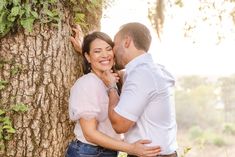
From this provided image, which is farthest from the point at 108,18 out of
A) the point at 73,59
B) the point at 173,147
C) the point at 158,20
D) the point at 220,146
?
the point at 220,146

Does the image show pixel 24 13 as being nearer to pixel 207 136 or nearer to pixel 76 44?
pixel 76 44

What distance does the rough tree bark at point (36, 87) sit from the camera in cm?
389

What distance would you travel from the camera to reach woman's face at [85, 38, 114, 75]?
3814mm

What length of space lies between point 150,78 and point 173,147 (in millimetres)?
610

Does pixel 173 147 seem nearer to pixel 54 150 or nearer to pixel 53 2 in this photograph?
pixel 54 150

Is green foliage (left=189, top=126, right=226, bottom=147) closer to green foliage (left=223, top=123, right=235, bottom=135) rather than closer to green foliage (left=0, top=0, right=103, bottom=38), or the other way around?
green foliage (left=223, top=123, right=235, bottom=135)

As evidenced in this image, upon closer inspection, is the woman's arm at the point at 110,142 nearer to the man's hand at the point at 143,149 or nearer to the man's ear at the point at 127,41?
the man's hand at the point at 143,149

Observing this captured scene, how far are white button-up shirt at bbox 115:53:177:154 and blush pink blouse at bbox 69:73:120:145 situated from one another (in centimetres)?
Result: 23

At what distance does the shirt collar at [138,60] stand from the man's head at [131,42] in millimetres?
73

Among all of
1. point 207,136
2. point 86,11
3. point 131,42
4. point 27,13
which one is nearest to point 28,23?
point 27,13

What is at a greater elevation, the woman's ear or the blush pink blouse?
the woman's ear

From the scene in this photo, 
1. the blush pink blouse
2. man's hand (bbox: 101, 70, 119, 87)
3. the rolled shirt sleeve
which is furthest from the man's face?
the rolled shirt sleeve

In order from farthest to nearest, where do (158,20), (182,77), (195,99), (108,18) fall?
1. (182,77)
2. (195,99)
3. (108,18)
4. (158,20)

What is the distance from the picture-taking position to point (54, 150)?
13.2ft
